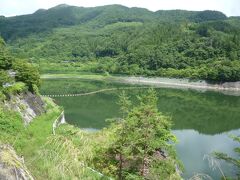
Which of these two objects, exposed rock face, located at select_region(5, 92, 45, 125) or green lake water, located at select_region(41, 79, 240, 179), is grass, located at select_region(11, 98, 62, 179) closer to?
exposed rock face, located at select_region(5, 92, 45, 125)

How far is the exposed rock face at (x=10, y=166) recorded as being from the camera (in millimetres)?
11906

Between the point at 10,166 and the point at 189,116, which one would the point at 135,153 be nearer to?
the point at 10,166

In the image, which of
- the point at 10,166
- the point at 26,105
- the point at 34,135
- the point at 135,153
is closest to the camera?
the point at 10,166

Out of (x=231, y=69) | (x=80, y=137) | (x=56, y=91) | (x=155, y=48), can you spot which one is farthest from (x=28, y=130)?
(x=155, y=48)

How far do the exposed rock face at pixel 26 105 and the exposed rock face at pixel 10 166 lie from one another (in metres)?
24.3

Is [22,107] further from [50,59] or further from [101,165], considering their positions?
[50,59]

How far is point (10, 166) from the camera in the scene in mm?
12602

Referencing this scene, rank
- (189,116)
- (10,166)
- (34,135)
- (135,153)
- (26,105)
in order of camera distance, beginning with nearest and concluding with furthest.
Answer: (10,166) → (135,153) → (34,135) → (26,105) → (189,116)

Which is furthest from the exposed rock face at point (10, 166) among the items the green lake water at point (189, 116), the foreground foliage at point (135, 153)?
the green lake water at point (189, 116)

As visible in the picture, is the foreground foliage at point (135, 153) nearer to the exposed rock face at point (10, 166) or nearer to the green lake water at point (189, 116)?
the exposed rock face at point (10, 166)

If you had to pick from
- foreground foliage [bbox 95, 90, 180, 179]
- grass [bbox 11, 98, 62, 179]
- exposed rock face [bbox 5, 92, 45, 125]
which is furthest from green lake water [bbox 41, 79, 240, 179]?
foreground foliage [bbox 95, 90, 180, 179]

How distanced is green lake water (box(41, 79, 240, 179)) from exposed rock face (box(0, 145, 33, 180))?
22.7m

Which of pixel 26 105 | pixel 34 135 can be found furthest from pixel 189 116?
pixel 34 135

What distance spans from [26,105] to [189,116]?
108 feet
